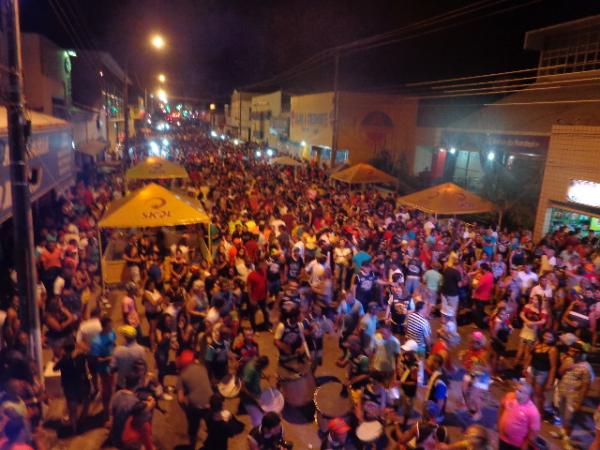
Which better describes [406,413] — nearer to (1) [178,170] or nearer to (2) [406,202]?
(2) [406,202]

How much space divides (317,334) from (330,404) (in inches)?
41.3

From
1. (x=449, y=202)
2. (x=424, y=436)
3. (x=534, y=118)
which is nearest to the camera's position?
(x=424, y=436)

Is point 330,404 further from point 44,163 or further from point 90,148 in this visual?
point 90,148

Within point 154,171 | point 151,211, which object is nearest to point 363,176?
point 154,171

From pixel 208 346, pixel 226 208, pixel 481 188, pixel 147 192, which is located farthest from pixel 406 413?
pixel 481 188

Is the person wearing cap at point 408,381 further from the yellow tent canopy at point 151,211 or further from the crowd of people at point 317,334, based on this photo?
the yellow tent canopy at point 151,211

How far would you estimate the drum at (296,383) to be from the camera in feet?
23.6

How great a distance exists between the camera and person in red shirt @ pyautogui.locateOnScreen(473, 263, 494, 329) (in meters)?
10.2

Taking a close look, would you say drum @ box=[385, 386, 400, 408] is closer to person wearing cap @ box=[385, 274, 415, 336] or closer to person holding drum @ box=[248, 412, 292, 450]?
person wearing cap @ box=[385, 274, 415, 336]

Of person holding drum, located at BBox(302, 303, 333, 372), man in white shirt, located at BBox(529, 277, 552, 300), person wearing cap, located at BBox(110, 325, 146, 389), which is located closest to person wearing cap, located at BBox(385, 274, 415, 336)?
person holding drum, located at BBox(302, 303, 333, 372)

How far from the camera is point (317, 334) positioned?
7.75 m

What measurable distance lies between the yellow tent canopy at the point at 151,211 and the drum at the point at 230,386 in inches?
235

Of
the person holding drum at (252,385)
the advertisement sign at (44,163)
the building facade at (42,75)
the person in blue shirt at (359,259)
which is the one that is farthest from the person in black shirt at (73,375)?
the building facade at (42,75)

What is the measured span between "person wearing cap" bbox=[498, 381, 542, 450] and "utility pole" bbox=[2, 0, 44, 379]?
21.0ft
